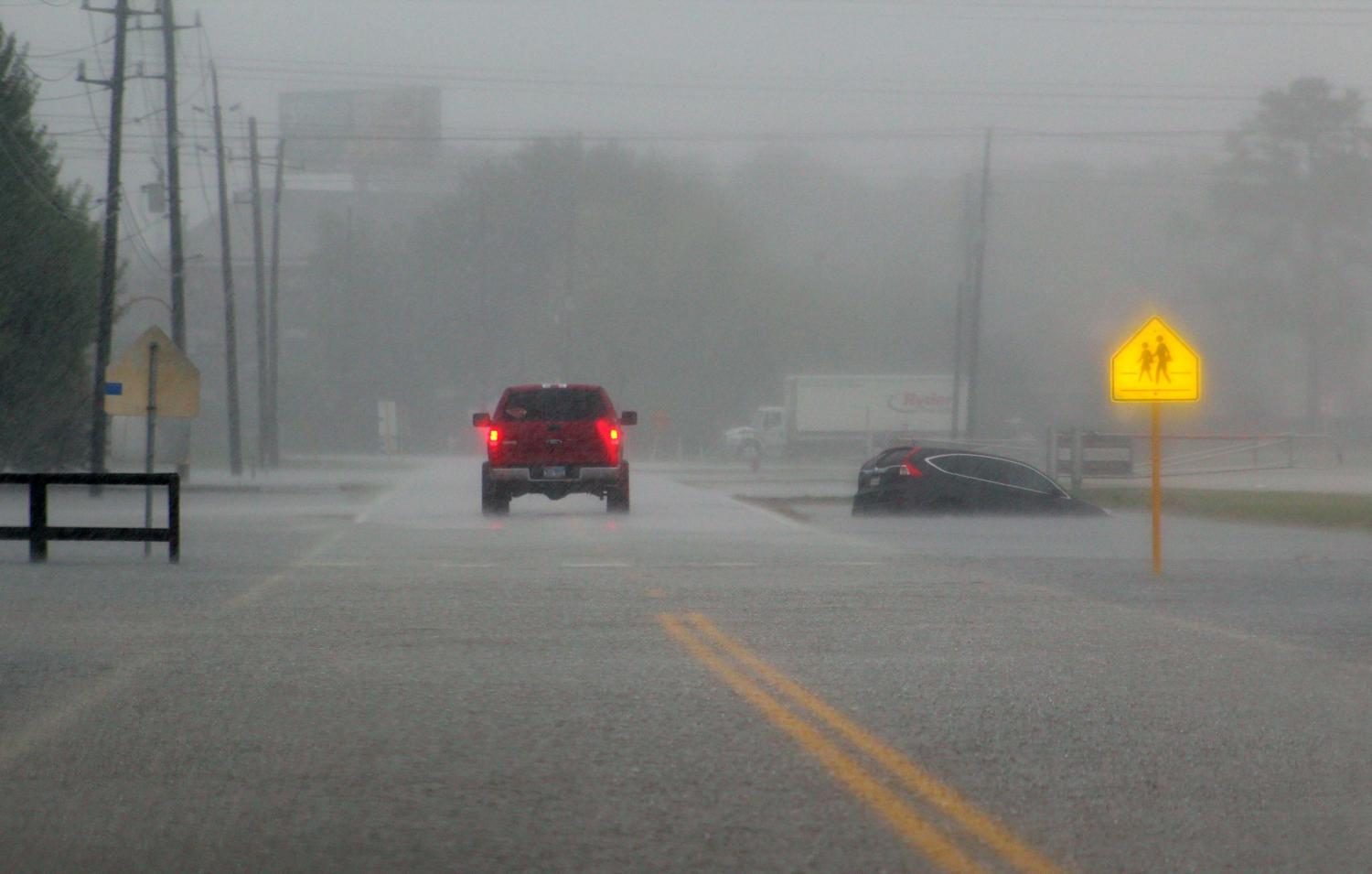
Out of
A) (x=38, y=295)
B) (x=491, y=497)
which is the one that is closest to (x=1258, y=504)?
(x=491, y=497)

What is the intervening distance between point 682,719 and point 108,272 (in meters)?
31.9

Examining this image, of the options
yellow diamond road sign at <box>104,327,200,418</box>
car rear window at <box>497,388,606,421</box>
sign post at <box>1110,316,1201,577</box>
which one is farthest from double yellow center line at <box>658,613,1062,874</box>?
car rear window at <box>497,388,606,421</box>

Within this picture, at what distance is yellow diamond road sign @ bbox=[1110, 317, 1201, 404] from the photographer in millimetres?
18234

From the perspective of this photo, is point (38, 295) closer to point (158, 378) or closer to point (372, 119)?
point (158, 378)

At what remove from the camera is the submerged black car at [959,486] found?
29.6 metres

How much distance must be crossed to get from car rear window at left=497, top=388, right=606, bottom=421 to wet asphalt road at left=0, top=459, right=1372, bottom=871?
13125 mm

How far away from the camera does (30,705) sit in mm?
8805

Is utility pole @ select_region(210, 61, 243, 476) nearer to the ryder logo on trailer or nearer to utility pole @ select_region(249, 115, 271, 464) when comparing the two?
utility pole @ select_region(249, 115, 271, 464)

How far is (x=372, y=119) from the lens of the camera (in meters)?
138

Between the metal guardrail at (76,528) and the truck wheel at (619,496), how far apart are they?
12.0 m

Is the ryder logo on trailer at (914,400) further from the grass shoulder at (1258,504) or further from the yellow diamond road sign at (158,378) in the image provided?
the yellow diamond road sign at (158,378)

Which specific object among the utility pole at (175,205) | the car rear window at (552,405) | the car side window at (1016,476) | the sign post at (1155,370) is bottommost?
the car side window at (1016,476)

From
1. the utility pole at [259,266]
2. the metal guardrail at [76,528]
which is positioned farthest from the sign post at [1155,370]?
the utility pole at [259,266]

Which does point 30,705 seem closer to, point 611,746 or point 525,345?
point 611,746
